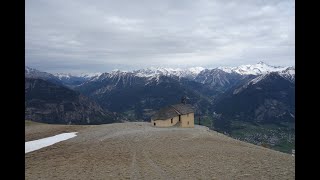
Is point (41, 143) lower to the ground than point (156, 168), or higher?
lower

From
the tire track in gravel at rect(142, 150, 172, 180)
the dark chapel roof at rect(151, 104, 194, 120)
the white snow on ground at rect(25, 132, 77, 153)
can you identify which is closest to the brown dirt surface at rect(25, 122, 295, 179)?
the tire track in gravel at rect(142, 150, 172, 180)

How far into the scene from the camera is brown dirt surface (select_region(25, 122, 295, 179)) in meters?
23.6

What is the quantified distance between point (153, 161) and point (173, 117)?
52746 mm

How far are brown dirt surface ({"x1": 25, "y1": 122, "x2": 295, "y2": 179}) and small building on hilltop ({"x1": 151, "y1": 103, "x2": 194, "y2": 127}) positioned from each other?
3715 centimetres

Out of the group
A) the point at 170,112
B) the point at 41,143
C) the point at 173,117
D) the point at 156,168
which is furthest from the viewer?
the point at 170,112

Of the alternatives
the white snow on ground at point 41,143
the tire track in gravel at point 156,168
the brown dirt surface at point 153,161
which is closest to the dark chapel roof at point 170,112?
the white snow on ground at point 41,143

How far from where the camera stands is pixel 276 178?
71.4ft

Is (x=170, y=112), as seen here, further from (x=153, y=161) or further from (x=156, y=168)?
(x=156, y=168)

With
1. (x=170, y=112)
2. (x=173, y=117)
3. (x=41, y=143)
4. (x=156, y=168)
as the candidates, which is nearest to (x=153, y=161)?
(x=156, y=168)

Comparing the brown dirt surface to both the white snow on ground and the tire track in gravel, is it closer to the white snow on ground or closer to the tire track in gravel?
the tire track in gravel

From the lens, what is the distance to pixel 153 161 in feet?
94.6
